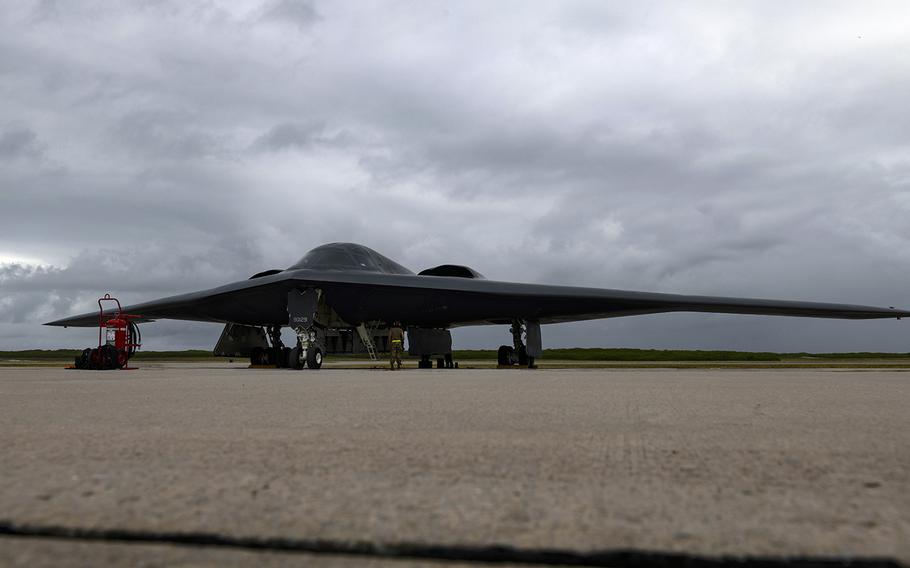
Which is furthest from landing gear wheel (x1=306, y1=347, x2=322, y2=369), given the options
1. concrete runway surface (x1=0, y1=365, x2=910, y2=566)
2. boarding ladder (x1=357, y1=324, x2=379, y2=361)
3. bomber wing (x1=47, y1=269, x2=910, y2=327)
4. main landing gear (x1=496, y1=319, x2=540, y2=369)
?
concrete runway surface (x1=0, y1=365, x2=910, y2=566)

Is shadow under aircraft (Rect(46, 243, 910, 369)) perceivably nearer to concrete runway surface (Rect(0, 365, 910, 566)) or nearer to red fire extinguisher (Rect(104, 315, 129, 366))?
red fire extinguisher (Rect(104, 315, 129, 366))

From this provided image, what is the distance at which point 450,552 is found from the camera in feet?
5.29

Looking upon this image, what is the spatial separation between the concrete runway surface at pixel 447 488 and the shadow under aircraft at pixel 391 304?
1436cm

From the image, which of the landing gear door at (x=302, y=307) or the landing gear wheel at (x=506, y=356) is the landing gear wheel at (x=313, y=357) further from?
the landing gear wheel at (x=506, y=356)

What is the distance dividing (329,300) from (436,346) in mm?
4809

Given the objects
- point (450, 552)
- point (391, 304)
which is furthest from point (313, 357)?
point (450, 552)

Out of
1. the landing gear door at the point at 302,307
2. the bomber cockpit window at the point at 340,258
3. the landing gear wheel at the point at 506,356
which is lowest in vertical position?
the landing gear wheel at the point at 506,356

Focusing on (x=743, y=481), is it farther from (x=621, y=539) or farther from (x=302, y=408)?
(x=302, y=408)

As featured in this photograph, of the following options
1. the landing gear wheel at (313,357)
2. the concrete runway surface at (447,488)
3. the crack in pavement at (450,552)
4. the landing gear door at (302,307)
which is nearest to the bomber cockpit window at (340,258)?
the landing gear door at (302,307)

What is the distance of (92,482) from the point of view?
2367 millimetres

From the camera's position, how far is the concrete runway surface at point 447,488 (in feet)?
5.42

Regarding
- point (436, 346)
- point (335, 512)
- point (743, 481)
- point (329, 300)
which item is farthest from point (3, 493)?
point (436, 346)

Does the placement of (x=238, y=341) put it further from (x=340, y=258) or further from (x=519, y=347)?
(x=519, y=347)

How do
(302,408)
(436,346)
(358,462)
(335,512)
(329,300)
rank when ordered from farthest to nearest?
(436,346)
(329,300)
(302,408)
(358,462)
(335,512)
